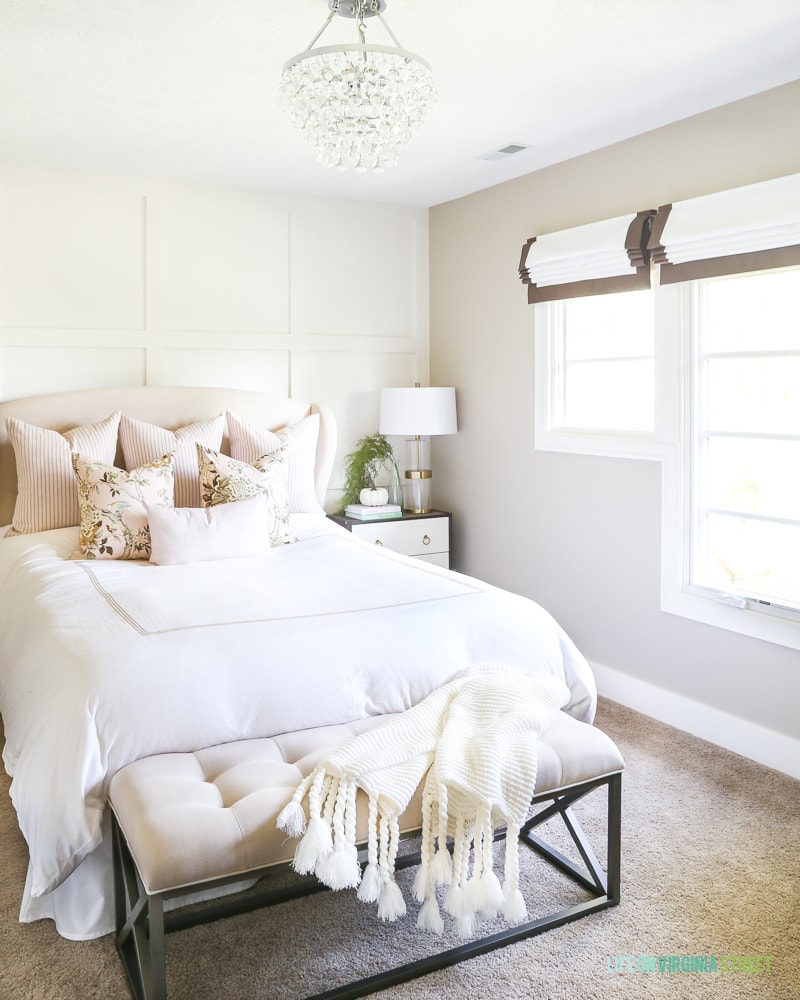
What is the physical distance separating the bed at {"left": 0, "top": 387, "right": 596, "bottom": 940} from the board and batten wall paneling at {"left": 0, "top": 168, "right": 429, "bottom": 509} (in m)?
0.64

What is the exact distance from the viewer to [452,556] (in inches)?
198

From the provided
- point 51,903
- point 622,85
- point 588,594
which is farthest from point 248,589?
point 622,85

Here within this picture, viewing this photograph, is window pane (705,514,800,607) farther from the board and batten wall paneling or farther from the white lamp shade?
the board and batten wall paneling

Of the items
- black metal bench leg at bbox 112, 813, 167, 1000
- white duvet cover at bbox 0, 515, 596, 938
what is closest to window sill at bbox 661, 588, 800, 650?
white duvet cover at bbox 0, 515, 596, 938

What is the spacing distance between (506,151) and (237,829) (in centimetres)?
313

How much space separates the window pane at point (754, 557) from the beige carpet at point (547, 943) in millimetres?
887

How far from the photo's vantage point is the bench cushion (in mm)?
1708

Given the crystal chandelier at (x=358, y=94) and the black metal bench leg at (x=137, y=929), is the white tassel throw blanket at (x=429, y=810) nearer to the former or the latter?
the black metal bench leg at (x=137, y=929)

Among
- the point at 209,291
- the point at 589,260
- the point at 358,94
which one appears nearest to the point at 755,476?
the point at 589,260

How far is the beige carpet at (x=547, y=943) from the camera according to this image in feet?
6.48

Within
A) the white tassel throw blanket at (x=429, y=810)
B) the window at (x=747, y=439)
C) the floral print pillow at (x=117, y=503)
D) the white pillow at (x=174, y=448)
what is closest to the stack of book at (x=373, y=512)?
the white pillow at (x=174, y=448)

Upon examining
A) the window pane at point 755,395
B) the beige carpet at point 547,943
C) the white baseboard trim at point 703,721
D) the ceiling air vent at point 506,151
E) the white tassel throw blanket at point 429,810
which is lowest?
the beige carpet at point 547,943

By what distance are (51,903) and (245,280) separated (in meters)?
3.24

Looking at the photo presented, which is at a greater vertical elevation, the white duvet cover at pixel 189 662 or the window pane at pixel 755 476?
the window pane at pixel 755 476
